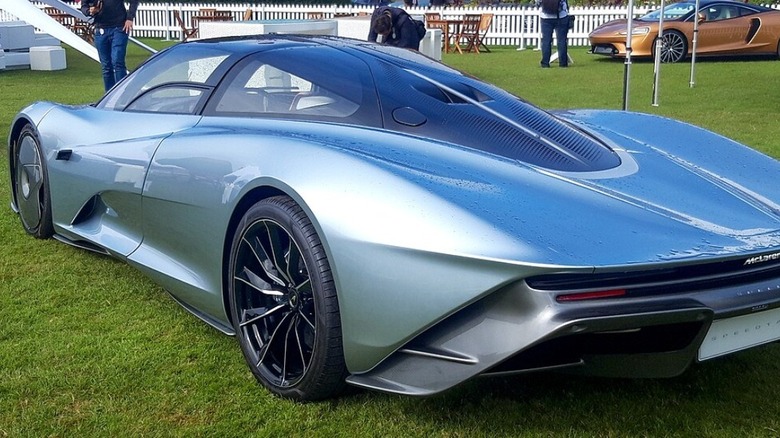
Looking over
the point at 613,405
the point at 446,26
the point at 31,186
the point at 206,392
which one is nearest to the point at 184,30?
the point at 446,26

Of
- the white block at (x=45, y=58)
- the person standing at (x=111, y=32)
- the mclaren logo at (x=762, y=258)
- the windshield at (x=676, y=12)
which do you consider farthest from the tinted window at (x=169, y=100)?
the windshield at (x=676, y=12)

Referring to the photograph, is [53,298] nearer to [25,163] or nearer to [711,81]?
[25,163]

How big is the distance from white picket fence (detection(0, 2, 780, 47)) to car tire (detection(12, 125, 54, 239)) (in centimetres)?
1878

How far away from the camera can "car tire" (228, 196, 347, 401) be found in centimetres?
278

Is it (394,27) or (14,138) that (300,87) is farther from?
(394,27)

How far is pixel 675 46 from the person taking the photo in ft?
57.1

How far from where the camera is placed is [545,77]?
15195 mm

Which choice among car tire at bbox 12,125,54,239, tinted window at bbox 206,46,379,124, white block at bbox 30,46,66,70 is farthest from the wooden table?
tinted window at bbox 206,46,379,124

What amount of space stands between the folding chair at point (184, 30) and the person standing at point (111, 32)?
14199 millimetres

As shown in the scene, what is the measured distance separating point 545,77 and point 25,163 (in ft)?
37.6

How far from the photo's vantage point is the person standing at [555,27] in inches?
673

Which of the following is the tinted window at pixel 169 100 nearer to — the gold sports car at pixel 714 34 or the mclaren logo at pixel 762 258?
the mclaren logo at pixel 762 258

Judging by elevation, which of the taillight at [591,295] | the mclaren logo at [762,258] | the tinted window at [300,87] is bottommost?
the taillight at [591,295]

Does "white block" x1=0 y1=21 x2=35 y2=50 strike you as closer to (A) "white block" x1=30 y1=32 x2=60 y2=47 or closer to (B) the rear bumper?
(A) "white block" x1=30 y1=32 x2=60 y2=47
